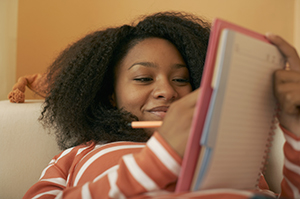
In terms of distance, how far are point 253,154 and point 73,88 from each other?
1.98 ft

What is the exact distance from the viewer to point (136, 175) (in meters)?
0.48

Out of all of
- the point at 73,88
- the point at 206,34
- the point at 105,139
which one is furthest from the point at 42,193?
the point at 206,34

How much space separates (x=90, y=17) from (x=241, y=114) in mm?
1498

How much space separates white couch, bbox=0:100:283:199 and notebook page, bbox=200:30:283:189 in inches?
17.7

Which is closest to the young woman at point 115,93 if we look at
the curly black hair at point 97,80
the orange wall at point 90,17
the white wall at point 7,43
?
the curly black hair at point 97,80

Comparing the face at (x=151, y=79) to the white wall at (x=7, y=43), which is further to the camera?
the white wall at (x=7, y=43)

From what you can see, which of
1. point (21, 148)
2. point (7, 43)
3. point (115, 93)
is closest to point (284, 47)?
point (115, 93)

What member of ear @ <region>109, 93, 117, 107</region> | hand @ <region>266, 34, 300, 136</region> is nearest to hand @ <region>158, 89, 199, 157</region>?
hand @ <region>266, 34, 300, 136</region>

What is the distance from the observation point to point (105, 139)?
0.83 meters

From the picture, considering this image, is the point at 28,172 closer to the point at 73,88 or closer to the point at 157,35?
the point at 73,88

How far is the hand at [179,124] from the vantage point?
18.5 inches

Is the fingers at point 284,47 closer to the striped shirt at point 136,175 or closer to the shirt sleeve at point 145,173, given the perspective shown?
the striped shirt at point 136,175

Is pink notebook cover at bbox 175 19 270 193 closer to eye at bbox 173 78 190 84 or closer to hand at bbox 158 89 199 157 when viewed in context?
hand at bbox 158 89 199 157

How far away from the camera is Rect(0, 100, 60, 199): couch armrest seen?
927 millimetres
